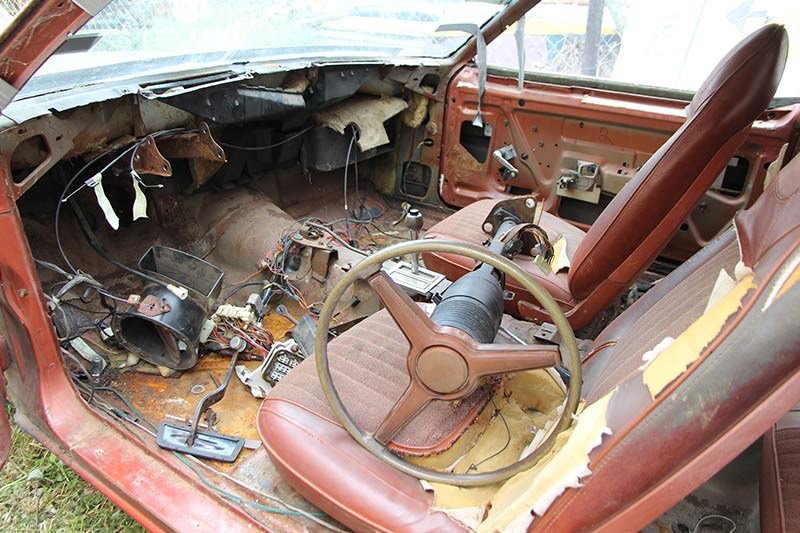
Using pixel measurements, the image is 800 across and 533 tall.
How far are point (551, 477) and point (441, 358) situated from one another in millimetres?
292

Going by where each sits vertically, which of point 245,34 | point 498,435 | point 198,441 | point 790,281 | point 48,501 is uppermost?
point 245,34

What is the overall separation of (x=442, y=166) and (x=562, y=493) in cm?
250

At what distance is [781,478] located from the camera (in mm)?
1005

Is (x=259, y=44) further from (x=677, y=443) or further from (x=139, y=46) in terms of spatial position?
(x=677, y=443)

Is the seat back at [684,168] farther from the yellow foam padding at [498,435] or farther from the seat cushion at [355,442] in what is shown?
the seat cushion at [355,442]

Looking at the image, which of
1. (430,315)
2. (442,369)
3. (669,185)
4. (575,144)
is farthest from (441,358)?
(575,144)

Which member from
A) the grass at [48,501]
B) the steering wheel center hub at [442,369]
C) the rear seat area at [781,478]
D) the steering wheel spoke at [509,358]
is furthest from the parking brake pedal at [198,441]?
the rear seat area at [781,478]

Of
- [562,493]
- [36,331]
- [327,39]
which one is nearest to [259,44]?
[327,39]

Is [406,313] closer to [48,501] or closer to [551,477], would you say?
[551,477]

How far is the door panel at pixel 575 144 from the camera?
223 cm

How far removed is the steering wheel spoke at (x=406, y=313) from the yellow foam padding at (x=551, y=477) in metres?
0.31

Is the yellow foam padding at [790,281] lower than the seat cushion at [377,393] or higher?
higher

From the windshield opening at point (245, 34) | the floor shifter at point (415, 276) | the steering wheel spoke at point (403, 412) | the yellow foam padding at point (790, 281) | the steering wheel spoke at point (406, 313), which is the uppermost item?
the windshield opening at point (245, 34)

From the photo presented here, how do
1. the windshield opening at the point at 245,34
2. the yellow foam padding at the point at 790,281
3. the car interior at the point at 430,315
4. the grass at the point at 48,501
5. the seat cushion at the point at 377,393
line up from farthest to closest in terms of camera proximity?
the windshield opening at the point at 245,34
the grass at the point at 48,501
the seat cushion at the point at 377,393
the car interior at the point at 430,315
the yellow foam padding at the point at 790,281
